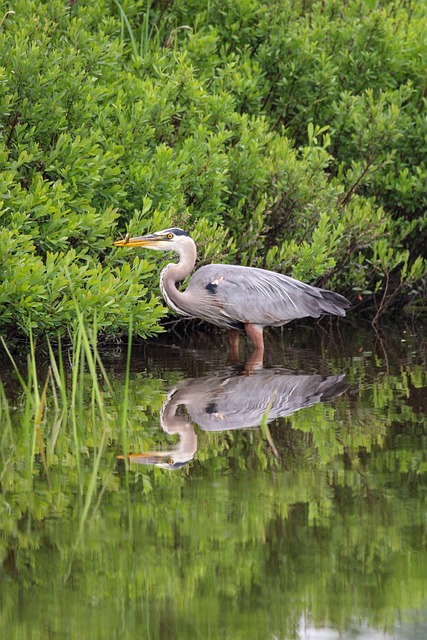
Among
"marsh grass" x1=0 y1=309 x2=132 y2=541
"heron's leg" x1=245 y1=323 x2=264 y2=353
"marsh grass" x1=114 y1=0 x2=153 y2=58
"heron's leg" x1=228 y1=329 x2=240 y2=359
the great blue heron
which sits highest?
"marsh grass" x1=114 y1=0 x2=153 y2=58

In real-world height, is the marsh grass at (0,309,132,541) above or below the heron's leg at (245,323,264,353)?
above

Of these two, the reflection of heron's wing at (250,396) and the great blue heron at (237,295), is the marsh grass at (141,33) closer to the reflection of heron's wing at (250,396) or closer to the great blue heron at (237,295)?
the great blue heron at (237,295)

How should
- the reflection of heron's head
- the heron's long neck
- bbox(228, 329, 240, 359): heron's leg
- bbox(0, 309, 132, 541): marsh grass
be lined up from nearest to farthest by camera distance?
bbox(0, 309, 132, 541): marsh grass → the reflection of heron's head → the heron's long neck → bbox(228, 329, 240, 359): heron's leg

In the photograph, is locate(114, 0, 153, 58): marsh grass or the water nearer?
the water

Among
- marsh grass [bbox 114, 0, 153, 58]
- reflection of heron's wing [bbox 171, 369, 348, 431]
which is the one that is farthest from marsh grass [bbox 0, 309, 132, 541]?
marsh grass [bbox 114, 0, 153, 58]

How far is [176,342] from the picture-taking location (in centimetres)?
1191

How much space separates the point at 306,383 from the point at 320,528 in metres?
3.90

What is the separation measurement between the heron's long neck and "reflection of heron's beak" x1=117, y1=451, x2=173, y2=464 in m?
3.80

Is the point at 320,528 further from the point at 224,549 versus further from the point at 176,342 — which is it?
the point at 176,342

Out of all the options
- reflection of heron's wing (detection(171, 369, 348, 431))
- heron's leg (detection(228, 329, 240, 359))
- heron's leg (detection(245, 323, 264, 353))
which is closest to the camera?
reflection of heron's wing (detection(171, 369, 348, 431))

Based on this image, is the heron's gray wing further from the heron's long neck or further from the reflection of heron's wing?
the reflection of heron's wing

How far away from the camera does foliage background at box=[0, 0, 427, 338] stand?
379 inches

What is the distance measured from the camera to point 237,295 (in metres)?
10.6

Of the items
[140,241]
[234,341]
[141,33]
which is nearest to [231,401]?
[140,241]
